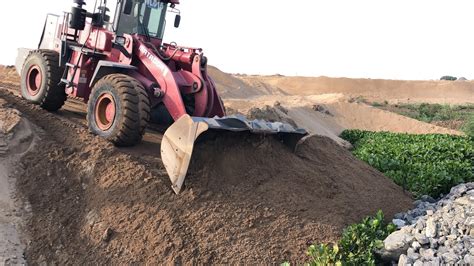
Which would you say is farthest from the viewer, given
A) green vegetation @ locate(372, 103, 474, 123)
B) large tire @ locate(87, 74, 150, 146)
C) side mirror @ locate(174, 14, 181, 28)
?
green vegetation @ locate(372, 103, 474, 123)

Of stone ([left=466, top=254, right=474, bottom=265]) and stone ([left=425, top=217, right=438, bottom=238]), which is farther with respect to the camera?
stone ([left=425, top=217, right=438, bottom=238])

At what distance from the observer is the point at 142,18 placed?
9258 mm

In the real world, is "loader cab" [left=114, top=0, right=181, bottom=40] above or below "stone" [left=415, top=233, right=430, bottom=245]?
above

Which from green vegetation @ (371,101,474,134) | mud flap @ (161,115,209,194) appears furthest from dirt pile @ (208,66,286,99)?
mud flap @ (161,115,209,194)

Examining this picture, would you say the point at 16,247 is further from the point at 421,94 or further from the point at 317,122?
the point at 421,94

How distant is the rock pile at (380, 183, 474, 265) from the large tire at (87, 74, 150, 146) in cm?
380

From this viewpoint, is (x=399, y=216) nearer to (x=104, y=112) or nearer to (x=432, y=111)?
Result: (x=104, y=112)

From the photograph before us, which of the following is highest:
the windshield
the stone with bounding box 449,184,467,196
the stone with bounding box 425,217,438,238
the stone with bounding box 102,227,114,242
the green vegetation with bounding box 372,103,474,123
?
the windshield

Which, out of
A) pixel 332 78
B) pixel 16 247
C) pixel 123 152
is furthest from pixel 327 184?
pixel 332 78

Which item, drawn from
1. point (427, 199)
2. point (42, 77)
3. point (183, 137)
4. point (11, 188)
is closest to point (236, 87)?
point (42, 77)

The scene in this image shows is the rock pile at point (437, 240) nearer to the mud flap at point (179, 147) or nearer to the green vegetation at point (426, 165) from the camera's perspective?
the mud flap at point (179, 147)

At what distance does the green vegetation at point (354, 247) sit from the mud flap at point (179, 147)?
1.87 meters

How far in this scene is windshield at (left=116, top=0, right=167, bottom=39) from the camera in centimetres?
893

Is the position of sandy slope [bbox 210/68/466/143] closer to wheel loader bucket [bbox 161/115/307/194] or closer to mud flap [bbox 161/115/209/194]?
wheel loader bucket [bbox 161/115/307/194]
